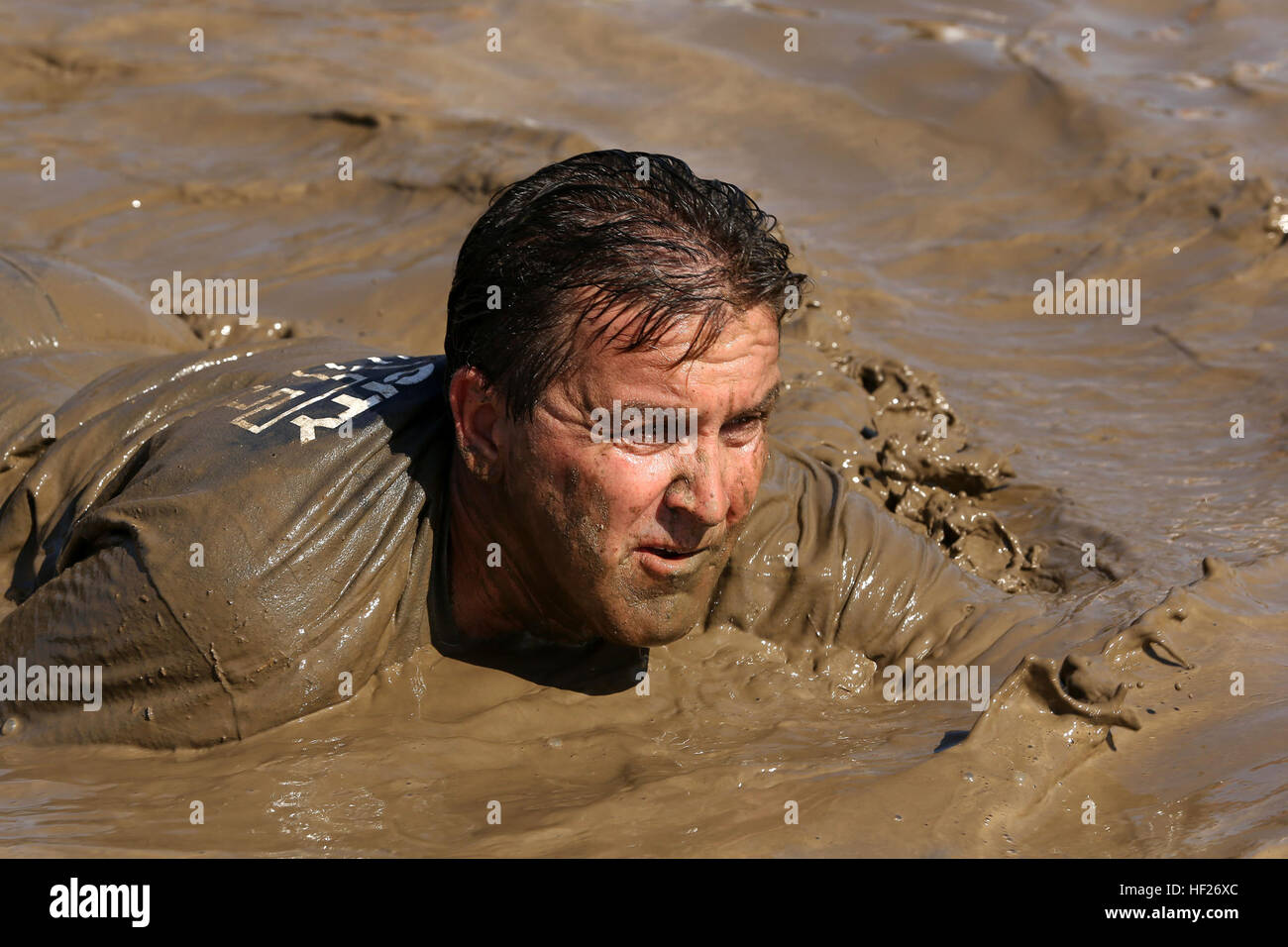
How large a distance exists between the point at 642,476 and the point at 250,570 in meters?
0.78

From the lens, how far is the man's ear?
9.51ft

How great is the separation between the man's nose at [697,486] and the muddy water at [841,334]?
0.49 metres

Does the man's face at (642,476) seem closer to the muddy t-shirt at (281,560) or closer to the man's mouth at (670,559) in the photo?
the man's mouth at (670,559)

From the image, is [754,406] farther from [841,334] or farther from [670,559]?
[841,334]

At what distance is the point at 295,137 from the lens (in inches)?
262

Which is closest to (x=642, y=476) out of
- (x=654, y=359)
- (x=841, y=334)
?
(x=654, y=359)

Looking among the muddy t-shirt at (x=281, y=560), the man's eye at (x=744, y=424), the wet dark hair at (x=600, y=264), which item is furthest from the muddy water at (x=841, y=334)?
the wet dark hair at (x=600, y=264)

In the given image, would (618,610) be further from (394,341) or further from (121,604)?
(394,341)

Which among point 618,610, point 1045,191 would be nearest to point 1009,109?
point 1045,191

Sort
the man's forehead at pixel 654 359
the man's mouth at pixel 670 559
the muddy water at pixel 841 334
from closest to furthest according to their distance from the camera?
the muddy water at pixel 841 334 → the man's forehead at pixel 654 359 → the man's mouth at pixel 670 559

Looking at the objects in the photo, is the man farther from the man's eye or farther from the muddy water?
the muddy water

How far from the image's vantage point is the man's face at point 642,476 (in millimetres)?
2740

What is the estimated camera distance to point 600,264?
2.73 meters

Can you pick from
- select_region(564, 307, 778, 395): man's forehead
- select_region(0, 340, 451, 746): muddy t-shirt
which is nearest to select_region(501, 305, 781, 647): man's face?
select_region(564, 307, 778, 395): man's forehead
